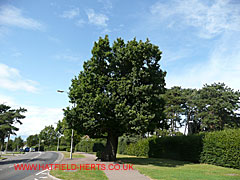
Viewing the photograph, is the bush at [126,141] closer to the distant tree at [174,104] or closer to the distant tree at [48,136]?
the distant tree at [174,104]

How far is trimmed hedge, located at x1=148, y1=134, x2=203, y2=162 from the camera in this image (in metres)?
23.8

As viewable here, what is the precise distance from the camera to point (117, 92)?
758 inches

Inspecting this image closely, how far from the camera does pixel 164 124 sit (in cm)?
2198

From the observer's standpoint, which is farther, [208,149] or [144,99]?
[208,149]

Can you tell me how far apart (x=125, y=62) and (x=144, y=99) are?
13.7ft

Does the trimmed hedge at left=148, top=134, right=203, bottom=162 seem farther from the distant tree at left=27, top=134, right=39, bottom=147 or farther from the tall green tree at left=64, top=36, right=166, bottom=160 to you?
the distant tree at left=27, top=134, right=39, bottom=147

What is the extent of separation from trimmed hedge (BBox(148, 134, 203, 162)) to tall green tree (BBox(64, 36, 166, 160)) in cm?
524

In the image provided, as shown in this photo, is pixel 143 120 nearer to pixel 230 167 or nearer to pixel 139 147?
pixel 230 167

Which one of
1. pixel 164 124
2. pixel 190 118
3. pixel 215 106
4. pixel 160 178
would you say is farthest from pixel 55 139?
pixel 160 178

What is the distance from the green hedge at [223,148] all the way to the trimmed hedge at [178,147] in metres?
1.28

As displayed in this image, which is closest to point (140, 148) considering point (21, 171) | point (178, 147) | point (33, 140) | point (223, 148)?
point (178, 147)

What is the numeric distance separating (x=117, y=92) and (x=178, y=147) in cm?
1321

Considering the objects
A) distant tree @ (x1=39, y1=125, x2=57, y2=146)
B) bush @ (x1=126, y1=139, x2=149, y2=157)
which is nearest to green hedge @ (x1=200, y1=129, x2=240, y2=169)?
bush @ (x1=126, y1=139, x2=149, y2=157)

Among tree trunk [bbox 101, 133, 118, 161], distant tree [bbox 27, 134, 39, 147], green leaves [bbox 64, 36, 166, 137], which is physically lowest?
distant tree [bbox 27, 134, 39, 147]
